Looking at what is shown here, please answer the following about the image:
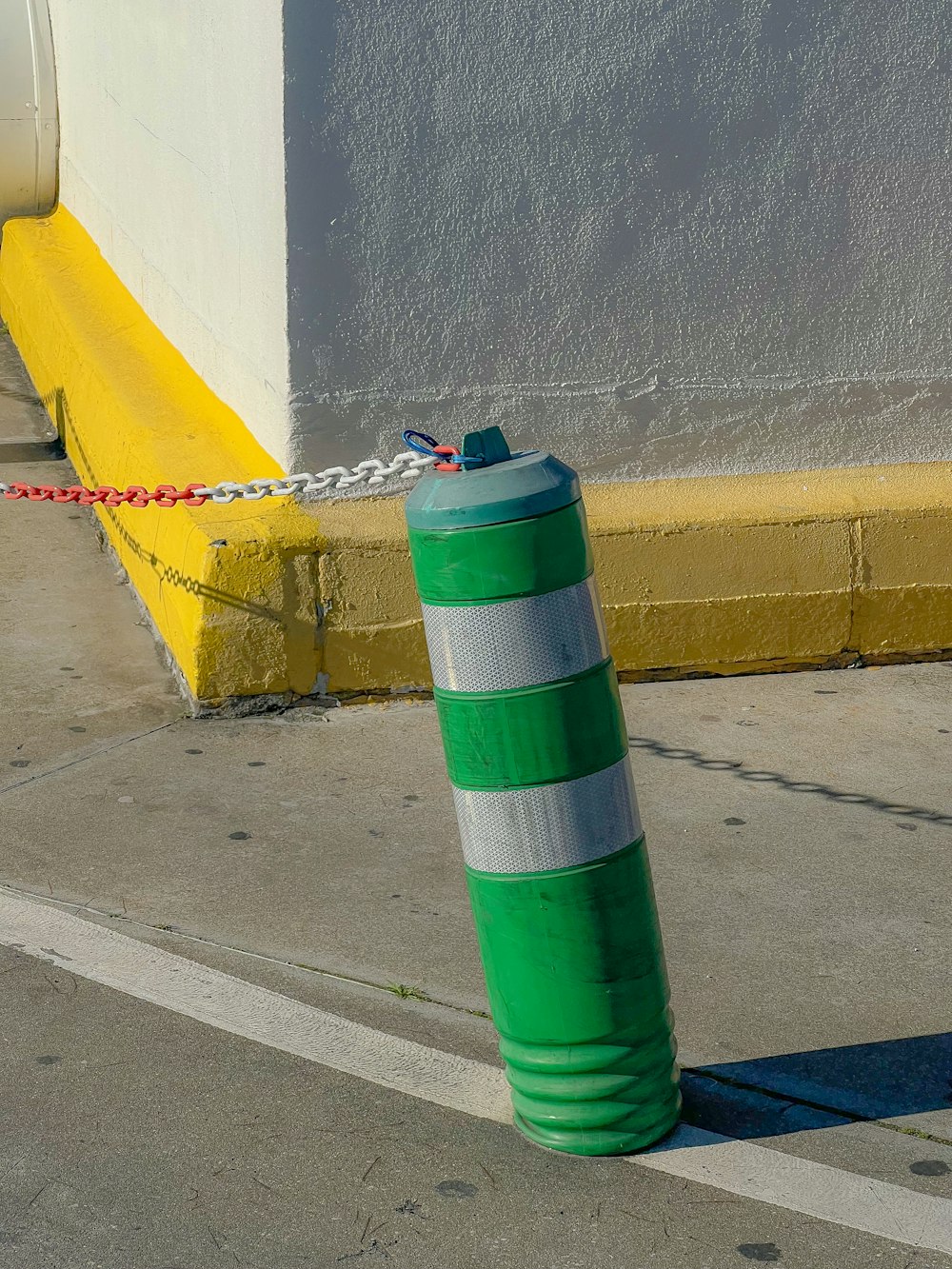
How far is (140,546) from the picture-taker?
6023mm

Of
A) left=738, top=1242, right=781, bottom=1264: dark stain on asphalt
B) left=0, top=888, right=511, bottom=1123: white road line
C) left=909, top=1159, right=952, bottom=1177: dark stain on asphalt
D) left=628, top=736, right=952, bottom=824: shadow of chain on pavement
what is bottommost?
left=909, top=1159, right=952, bottom=1177: dark stain on asphalt

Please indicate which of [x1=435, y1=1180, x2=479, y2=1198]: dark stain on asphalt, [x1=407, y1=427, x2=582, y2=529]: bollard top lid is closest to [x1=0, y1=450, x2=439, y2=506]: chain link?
[x1=407, y1=427, x2=582, y2=529]: bollard top lid

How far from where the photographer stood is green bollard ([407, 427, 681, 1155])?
290cm

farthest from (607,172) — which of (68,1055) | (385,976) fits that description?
(68,1055)

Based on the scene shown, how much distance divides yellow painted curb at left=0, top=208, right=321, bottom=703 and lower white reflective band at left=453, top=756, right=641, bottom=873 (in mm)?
2268

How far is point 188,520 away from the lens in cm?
532

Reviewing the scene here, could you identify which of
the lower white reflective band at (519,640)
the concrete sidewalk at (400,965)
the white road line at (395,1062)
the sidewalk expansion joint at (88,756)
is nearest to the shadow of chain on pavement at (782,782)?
the concrete sidewalk at (400,965)

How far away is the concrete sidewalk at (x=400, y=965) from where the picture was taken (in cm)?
294

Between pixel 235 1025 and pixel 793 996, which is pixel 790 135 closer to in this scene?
pixel 793 996

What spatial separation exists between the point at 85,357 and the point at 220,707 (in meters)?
2.75

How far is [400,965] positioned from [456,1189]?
0.85 m

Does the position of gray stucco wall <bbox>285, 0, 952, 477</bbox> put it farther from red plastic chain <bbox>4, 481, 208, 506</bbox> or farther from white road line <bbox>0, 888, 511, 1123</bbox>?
white road line <bbox>0, 888, 511, 1123</bbox>

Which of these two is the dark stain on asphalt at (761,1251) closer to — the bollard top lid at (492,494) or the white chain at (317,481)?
the bollard top lid at (492,494)

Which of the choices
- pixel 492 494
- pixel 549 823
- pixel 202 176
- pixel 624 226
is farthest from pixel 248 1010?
pixel 202 176
